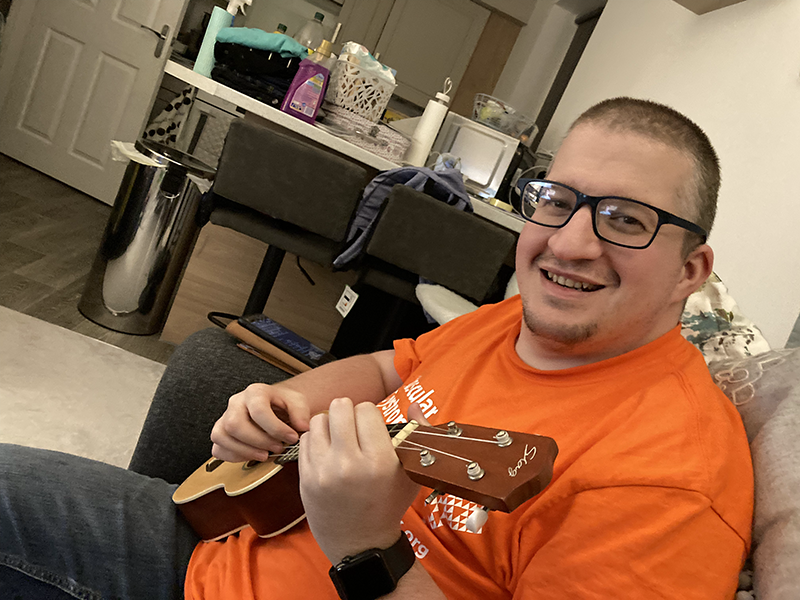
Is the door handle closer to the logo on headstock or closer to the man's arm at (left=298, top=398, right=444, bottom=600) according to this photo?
the man's arm at (left=298, top=398, right=444, bottom=600)

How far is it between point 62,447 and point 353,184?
1.04 metres

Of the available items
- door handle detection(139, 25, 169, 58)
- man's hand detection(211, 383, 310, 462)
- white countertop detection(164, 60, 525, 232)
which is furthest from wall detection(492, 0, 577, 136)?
man's hand detection(211, 383, 310, 462)

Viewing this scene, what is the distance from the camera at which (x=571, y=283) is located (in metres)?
0.80

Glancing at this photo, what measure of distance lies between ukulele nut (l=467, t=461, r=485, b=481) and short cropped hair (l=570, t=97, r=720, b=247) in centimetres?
46

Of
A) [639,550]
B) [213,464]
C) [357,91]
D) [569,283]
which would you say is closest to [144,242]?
[357,91]

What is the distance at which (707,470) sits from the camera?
579 millimetres

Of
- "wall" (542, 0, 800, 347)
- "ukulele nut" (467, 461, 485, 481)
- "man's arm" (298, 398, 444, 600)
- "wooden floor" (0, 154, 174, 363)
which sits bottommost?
"wooden floor" (0, 154, 174, 363)

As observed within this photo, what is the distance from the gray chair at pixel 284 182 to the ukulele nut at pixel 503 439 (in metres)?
1.36

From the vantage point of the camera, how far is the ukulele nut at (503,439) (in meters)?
0.56

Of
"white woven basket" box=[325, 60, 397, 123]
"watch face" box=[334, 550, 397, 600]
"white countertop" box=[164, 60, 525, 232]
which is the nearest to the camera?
"watch face" box=[334, 550, 397, 600]

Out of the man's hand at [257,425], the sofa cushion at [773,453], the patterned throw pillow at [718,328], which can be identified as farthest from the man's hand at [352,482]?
the patterned throw pillow at [718,328]

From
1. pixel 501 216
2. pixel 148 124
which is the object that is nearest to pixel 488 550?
pixel 501 216

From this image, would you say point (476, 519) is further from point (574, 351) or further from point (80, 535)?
point (80, 535)

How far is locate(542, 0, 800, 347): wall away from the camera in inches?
58.1
